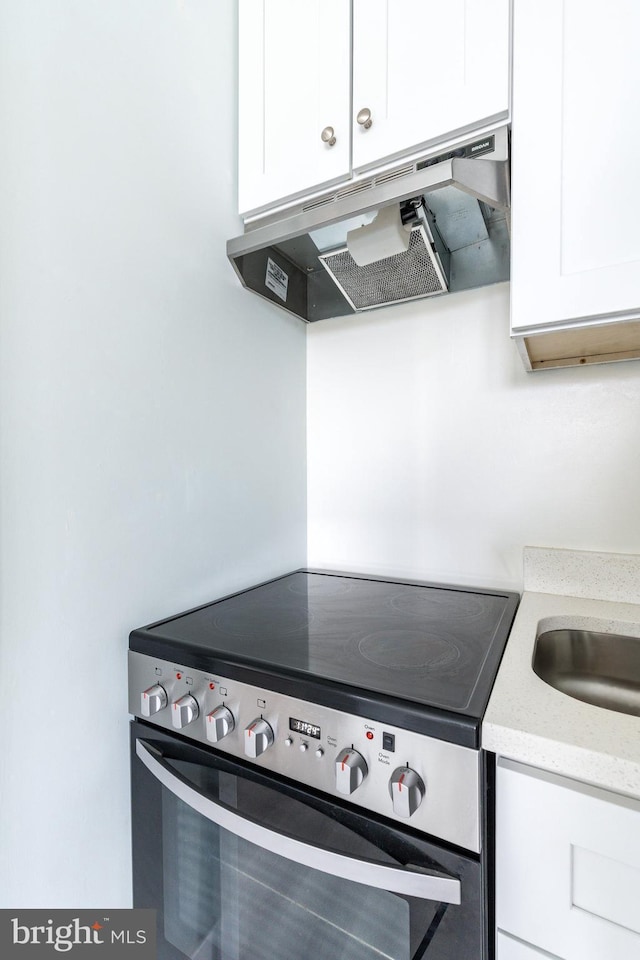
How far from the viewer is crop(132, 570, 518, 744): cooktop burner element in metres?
0.66

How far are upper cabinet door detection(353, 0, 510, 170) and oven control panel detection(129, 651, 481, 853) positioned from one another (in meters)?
1.07

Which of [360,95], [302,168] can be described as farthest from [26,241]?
[360,95]

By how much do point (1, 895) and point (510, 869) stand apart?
736mm

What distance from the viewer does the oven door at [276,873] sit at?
1.86 feet

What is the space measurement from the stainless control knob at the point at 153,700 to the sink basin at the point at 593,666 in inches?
28.1

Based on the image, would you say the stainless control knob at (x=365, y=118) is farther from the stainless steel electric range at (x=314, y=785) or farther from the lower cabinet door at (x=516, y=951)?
the lower cabinet door at (x=516, y=951)

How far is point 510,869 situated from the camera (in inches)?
22.1

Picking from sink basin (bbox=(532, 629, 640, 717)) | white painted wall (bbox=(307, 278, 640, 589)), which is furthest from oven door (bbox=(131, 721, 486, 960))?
white painted wall (bbox=(307, 278, 640, 589))

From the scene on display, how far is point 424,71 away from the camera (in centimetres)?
89

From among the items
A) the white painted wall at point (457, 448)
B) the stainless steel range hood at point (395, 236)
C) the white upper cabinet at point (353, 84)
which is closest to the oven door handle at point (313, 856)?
the white painted wall at point (457, 448)

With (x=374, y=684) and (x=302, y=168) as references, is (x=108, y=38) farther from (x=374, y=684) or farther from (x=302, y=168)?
(x=374, y=684)

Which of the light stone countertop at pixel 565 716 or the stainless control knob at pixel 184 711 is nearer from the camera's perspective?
the light stone countertop at pixel 565 716

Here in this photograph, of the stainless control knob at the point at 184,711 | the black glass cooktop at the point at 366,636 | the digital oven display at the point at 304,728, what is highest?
Result: the black glass cooktop at the point at 366,636

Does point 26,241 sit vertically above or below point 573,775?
above
